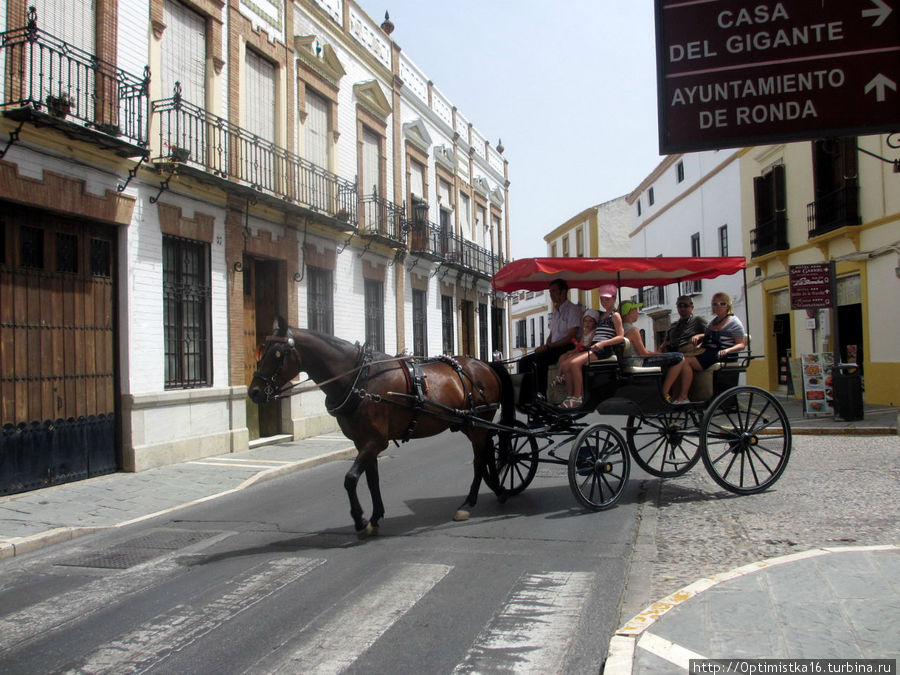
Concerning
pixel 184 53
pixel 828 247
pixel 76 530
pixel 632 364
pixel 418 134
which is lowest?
pixel 76 530

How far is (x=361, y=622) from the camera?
429 cm

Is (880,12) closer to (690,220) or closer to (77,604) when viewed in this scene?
(77,604)

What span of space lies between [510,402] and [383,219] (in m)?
12.3

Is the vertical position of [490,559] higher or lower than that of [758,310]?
lower

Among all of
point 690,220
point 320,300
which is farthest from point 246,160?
point 690,220

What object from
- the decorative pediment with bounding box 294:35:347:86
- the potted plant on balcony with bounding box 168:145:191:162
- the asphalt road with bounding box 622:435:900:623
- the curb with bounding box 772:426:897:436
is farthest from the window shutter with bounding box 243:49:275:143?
the curb with bounding box 772:426:897:436

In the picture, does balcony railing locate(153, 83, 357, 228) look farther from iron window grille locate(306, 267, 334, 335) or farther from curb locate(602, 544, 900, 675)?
curb locate(602, 544, 900, 675)

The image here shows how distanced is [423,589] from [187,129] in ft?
32.2

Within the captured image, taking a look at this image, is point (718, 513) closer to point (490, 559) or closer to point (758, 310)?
point (490, 559)

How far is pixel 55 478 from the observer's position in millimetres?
9531

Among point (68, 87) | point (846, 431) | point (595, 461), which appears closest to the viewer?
point (595, 461)

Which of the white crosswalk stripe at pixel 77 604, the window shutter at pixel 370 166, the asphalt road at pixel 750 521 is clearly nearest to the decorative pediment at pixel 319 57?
the window shutter at pixel 370 166

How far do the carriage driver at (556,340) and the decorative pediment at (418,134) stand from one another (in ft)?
48.1

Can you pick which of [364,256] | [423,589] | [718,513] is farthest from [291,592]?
[364,256]
